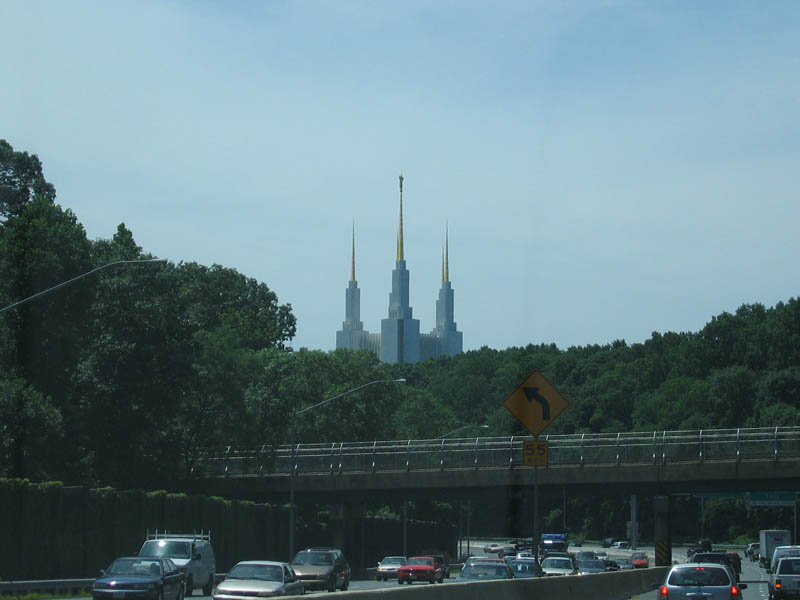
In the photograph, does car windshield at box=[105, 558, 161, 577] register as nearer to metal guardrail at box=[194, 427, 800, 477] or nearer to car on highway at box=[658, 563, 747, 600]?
car on highway at box=[658, 563, 747, 600]

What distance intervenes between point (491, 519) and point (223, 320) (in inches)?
2839

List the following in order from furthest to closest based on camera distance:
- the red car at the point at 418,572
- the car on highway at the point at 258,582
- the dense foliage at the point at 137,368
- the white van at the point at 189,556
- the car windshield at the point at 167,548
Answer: the dense foliage at the point at 137,368 → the red car at the point at 418,572 → the car windshield at the point at 167,548 → the white van at the point at 189,556 → the car on highway at the point at 258,582

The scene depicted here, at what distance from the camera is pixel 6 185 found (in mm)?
93312

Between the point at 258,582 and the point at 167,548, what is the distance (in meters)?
11.2

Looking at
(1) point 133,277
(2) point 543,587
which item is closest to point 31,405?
(1) point 133,277

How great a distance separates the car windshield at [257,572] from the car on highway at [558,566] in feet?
54.8

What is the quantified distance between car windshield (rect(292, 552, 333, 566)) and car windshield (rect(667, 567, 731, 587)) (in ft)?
66.0

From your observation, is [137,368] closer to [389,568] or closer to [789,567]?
[389,568]

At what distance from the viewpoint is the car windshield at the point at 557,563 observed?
152 feet

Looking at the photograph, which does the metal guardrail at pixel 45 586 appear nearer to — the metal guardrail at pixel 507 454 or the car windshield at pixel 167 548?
the car windshield at pixel 167 548

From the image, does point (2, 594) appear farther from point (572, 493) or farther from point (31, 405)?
point (572, 493)

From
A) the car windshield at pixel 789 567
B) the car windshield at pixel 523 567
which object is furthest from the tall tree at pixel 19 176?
the car windshield at pixel 789 567

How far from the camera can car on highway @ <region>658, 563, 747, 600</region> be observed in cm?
2459

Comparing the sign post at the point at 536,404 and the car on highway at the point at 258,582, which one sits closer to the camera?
the sign post at the point at 536,404
